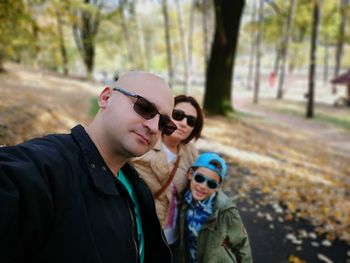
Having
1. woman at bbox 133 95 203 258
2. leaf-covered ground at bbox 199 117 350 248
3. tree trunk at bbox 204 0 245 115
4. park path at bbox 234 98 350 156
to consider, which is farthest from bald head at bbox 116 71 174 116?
park path at bbox 234 98 350 156

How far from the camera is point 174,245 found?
257 cm

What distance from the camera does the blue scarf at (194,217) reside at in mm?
2549

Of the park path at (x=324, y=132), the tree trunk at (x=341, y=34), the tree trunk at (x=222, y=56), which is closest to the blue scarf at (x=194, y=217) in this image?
the tree trunk at (x=222, y=56)

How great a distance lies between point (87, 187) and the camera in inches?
48.8

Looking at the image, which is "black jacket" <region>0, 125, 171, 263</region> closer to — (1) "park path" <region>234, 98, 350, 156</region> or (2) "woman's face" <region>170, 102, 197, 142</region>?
(2) "woman's face" <region>170, 102, 197, 142</region>

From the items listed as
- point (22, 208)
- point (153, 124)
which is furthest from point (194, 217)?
point (22, 208)

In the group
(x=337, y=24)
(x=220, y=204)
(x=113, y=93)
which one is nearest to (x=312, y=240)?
(x=220, y=204)

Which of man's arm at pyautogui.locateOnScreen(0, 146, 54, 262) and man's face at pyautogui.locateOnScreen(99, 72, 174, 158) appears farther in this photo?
man's face at pyautogui.locateOnScreen(99, 72, 174, 158)

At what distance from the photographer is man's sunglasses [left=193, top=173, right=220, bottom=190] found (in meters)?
2.51

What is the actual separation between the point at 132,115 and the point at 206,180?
4.15 ft

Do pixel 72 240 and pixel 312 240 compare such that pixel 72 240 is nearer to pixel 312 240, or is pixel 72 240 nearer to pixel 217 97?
pixel 312 240

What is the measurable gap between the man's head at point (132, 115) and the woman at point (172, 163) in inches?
32.9

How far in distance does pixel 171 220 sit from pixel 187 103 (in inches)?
42.0

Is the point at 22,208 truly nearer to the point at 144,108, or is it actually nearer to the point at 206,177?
the point at 144,108
